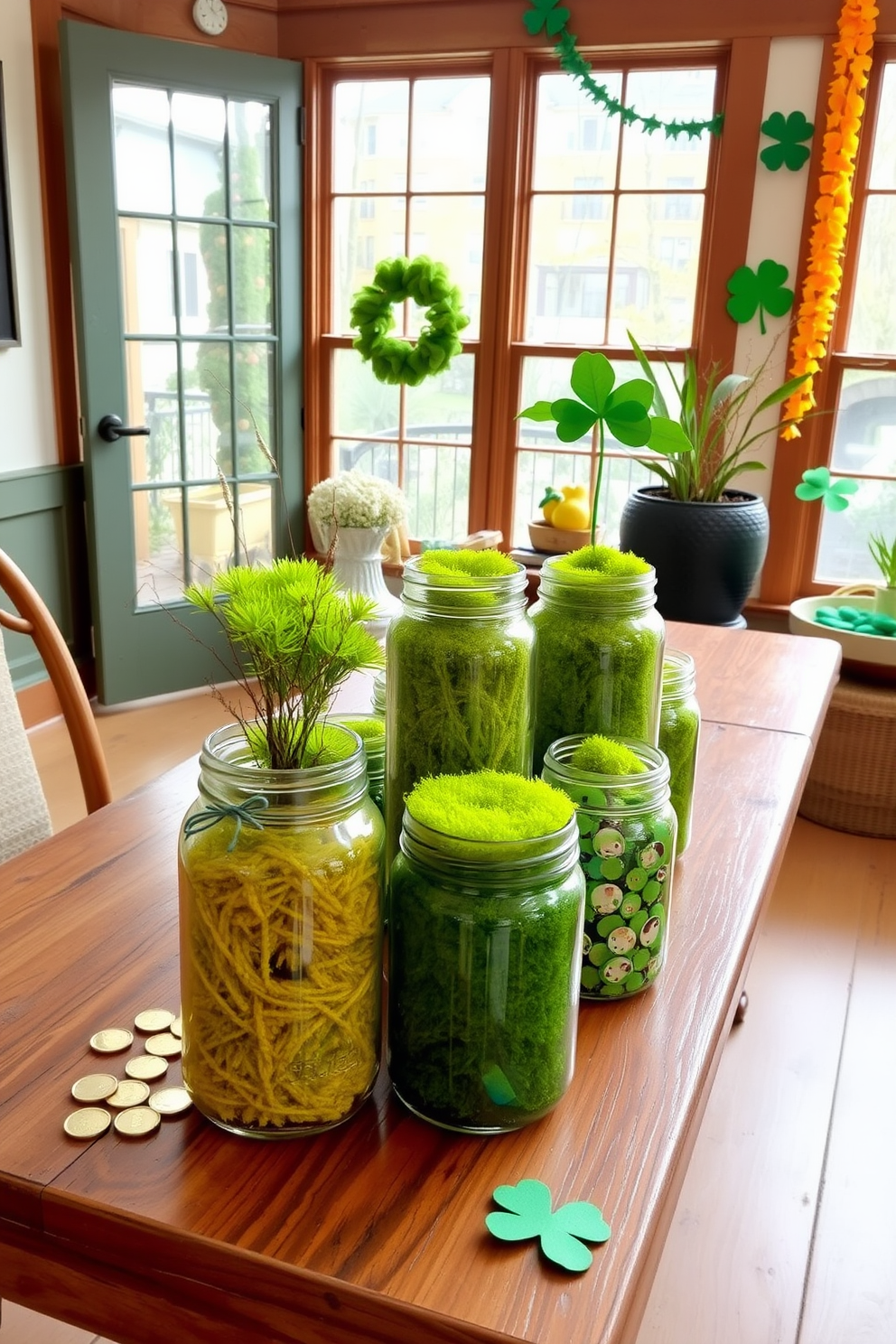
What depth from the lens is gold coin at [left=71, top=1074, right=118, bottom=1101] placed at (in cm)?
73

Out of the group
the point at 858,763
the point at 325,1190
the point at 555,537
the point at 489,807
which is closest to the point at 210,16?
the point at 555,537

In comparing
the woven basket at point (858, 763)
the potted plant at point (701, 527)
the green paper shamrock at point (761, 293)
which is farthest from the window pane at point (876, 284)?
the woven basket at point (858, 763)

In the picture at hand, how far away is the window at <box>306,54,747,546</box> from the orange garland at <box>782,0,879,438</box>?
0.87ft

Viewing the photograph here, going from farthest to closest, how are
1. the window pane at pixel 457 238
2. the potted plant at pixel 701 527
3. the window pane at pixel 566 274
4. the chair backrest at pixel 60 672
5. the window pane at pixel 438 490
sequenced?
1. the window pane at pixel 438 490
2. the window pane at pixel 457 238
3. the window pane at pixel 566 274
4. the potted plant at pixel 701 527
5. the chair backrest at pixel 60 672

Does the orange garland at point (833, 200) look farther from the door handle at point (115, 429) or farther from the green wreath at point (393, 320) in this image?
the door handle at point (115, 429)

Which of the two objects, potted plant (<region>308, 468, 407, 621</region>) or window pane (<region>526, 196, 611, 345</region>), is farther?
window pane (<region>526, 196, 611, 345</region>)

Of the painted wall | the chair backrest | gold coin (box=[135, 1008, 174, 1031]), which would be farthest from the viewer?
the painted wall

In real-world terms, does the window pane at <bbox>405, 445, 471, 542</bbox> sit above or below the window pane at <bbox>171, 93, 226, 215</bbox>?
below

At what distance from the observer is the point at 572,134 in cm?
377

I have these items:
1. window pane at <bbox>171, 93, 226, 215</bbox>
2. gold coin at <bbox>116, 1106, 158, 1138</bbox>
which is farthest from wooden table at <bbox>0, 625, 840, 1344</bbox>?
window pane at <bbox>171, 93, 226, 215</bbox>

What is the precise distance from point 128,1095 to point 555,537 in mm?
3053

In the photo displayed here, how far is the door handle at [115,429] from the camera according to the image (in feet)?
11.6

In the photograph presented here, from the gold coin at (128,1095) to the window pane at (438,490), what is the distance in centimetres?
354

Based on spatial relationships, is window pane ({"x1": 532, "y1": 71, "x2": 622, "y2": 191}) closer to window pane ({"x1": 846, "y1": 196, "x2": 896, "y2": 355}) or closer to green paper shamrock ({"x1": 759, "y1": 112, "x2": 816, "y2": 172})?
green paper shamrock ({"x1": 759, "y1": 112, "x2": 816, "y2": 172})
